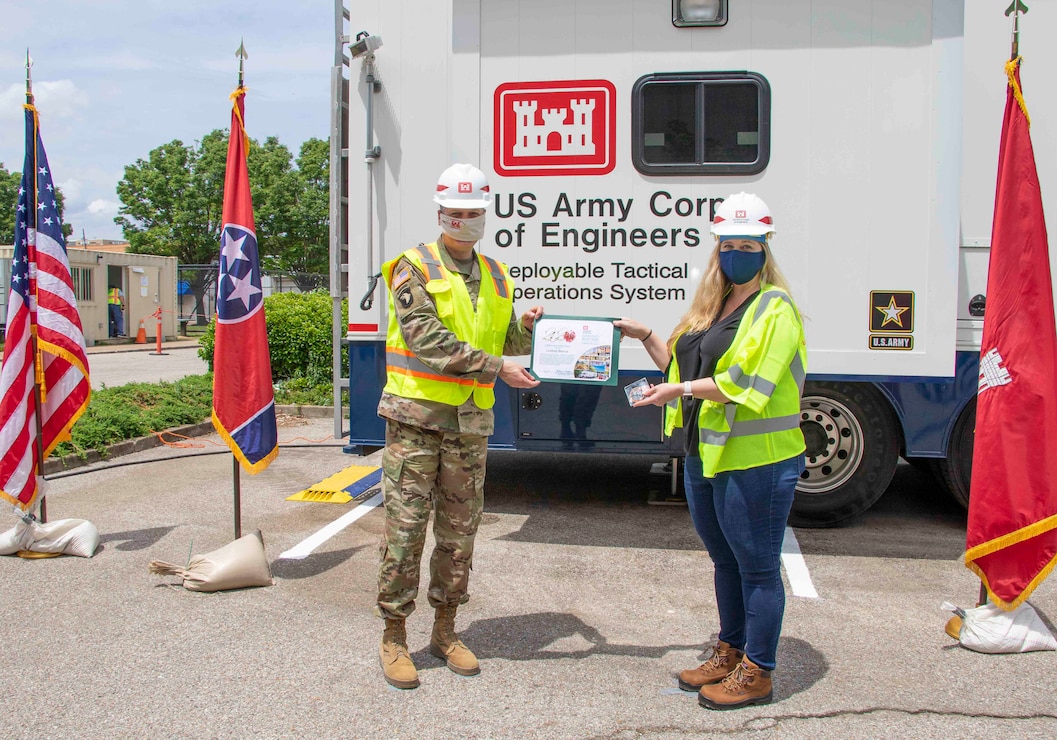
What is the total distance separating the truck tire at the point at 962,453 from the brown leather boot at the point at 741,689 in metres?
2.93

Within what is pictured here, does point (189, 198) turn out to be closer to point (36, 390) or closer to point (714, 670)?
point (36, 390)

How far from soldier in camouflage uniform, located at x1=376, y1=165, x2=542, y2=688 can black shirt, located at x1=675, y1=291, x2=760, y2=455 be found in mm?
601

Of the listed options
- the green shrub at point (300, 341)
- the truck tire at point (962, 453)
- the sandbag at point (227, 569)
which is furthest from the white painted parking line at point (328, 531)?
the green shrub at point (300, 341)

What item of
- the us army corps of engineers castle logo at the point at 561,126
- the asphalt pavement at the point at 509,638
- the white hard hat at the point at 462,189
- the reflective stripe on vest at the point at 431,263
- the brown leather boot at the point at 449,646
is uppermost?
the us army corps of engineers castle logo at the point at 561,126

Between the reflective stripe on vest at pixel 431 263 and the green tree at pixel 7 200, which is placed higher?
the green tree at pixel 7 200

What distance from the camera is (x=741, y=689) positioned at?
3428 mm

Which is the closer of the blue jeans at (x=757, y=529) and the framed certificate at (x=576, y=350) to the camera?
the blue jeans at (x=757, y=529)

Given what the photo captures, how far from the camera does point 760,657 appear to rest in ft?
11.2

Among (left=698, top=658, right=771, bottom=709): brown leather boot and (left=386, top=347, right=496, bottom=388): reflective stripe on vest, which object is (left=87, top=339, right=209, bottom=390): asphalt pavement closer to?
(left=386, top=347, right=496, bottom=388): reflective stripe on vest

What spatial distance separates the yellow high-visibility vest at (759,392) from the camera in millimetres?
3250

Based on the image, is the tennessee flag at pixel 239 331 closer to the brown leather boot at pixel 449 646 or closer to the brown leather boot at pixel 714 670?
the brown leather boot at pixel 449 646

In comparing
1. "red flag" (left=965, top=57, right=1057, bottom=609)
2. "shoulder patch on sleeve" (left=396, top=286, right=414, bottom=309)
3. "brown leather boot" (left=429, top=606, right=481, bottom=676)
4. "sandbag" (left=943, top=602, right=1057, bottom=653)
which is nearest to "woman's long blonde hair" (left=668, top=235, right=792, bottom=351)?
"shoulder patch on sleeve" (left=396, top=286, right=414, bottom=309)

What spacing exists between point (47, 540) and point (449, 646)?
2.77 m

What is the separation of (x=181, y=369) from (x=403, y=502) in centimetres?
1388
